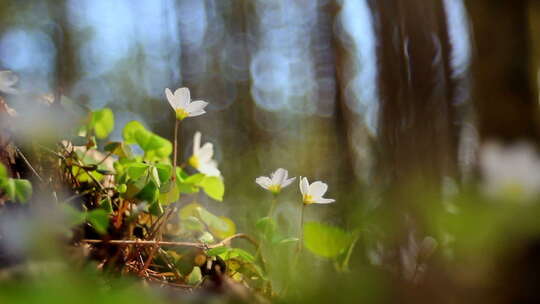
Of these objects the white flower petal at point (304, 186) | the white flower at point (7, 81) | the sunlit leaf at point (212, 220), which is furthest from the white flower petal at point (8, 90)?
the white flower petal at point (304, 186)

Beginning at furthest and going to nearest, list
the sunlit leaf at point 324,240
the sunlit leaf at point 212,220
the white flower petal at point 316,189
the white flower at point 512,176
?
the sunlit leaf at point 212,220 < the white flower petal at point 316,189 < the sunlit leaf at point 324,240 < the white flower at point 512,176

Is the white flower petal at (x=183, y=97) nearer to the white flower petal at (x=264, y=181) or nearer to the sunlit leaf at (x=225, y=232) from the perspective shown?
the white flower petal at (x=264, y=181)

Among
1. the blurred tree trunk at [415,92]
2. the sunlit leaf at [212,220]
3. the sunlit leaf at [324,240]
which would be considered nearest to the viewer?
the blurred tree trunk at [415,92]

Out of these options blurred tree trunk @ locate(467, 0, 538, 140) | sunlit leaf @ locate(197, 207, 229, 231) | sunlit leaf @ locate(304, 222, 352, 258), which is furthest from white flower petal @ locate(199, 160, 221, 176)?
blurred tree trunk @ locate(467, 0, 538, 140)

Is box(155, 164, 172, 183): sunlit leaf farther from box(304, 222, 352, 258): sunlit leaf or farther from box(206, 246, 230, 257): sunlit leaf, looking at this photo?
box(304, 222, 352, 258): sunlit leaf

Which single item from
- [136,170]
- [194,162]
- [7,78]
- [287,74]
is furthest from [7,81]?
[287,74]
